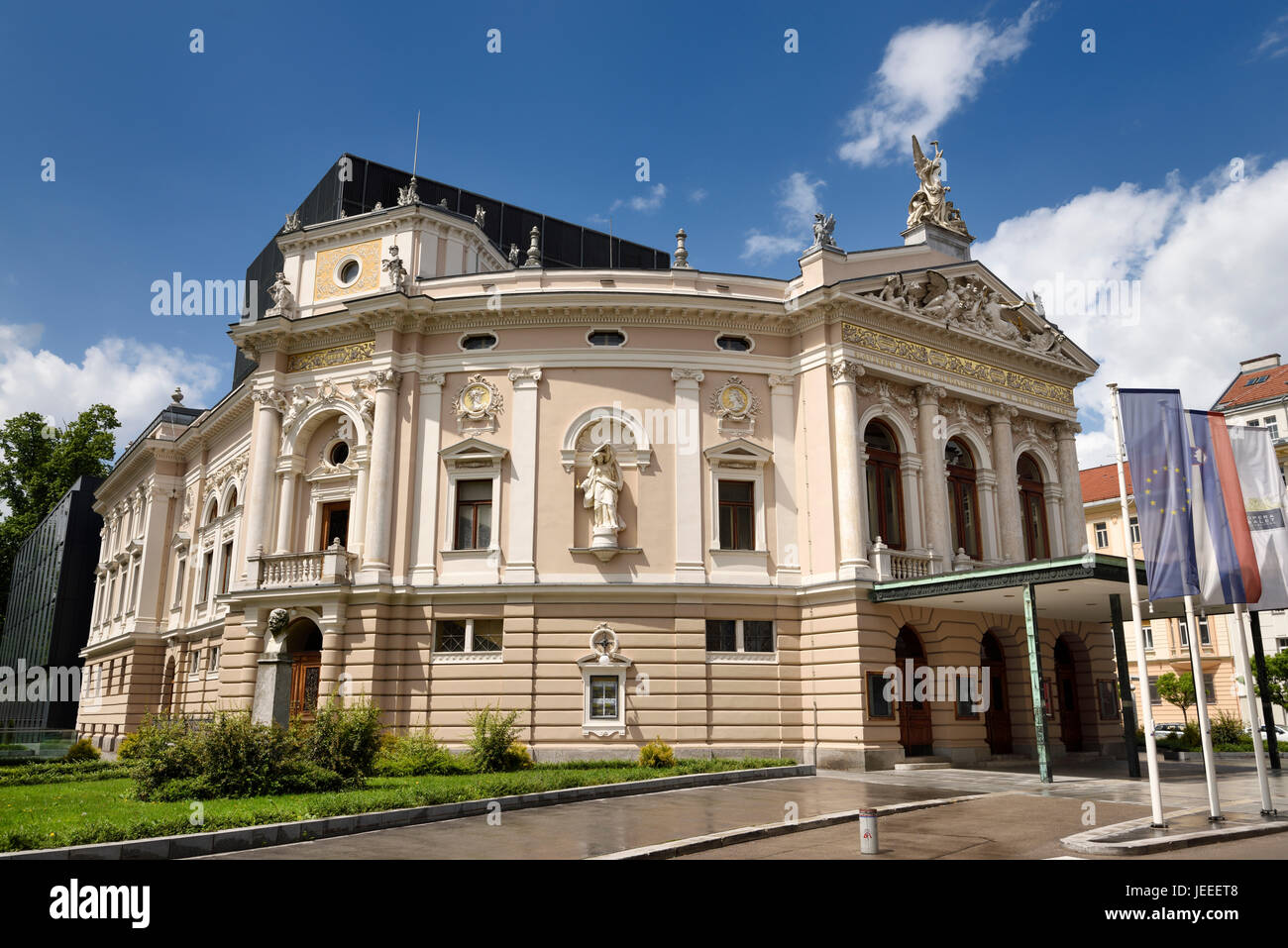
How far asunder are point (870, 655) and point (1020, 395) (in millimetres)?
13471

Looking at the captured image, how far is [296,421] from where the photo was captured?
32500 mm

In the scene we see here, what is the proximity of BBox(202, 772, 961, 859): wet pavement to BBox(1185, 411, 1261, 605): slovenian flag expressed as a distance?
7021 mm

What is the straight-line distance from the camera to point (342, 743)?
65.2 ft

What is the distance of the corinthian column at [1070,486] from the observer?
36.3m

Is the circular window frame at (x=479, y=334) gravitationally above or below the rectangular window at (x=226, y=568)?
above

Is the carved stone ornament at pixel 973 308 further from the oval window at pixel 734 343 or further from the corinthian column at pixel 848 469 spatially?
the oval window at pixel 734 343

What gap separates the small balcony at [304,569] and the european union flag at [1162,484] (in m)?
21.9

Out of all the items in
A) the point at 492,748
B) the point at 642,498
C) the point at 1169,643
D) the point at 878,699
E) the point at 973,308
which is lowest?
the point at 492,748

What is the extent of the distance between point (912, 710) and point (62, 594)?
5293 centimetres

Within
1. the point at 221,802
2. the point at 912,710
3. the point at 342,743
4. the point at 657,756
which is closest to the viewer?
the point at 221,802

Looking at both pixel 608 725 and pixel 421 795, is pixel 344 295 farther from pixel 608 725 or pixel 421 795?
pixel 421 795

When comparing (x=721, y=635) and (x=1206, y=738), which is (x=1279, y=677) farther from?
(x=1206, y=738)

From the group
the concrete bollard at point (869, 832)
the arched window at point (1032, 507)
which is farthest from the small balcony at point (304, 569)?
the arched window at point (1032, 507)

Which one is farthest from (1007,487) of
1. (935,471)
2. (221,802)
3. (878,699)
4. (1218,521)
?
(221,802)
